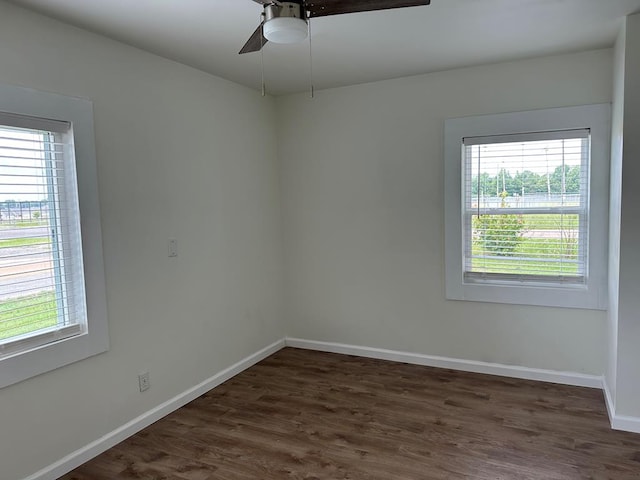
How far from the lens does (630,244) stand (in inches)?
102

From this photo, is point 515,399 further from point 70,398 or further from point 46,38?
point 46,38

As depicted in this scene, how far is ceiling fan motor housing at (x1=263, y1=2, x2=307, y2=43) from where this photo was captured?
172 centimetres

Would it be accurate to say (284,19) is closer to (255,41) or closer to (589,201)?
(255,41)

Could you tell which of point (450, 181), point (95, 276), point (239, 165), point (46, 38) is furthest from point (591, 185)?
point (46, 38)

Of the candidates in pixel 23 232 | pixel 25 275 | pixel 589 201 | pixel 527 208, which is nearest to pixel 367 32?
pixel 527 208

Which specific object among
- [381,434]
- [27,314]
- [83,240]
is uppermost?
[83,240]

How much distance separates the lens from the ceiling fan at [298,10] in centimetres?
172

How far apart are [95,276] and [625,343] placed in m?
3.09

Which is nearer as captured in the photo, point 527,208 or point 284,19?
point 284,19

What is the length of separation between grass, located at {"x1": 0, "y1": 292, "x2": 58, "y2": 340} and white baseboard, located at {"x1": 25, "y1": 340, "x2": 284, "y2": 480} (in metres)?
0.73

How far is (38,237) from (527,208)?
320 cm

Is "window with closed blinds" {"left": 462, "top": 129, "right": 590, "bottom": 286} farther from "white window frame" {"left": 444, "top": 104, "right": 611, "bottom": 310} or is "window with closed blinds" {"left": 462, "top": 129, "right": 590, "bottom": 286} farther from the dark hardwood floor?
the dark hardwood floor

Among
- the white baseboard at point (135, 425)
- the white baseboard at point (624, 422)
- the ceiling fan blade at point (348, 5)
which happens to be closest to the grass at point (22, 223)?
the white baseboard at point (135, 425)

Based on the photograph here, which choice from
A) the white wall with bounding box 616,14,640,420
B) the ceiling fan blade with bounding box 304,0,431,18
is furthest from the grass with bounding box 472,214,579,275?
the ceiling fan blade with bounding box 304,0,431,18
